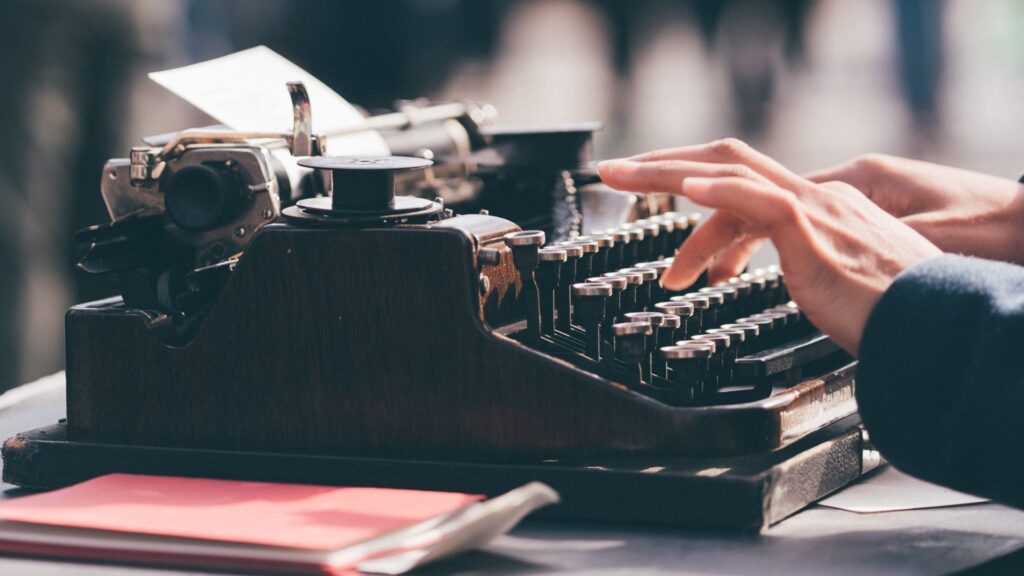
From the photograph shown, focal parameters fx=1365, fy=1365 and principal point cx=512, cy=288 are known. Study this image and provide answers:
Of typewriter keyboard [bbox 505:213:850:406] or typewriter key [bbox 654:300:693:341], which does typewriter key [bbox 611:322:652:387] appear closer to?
typewriter keyboard [bbox 505:213:850:406]

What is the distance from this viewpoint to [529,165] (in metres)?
1.87

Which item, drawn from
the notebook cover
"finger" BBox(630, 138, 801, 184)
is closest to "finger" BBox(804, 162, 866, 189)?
"finger" BBox(630, 138, 801, 184)

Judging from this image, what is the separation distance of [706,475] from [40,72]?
6.76 feet

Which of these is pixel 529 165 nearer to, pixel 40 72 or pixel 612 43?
pixel 40 72

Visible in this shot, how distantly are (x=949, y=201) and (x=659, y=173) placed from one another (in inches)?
16.9

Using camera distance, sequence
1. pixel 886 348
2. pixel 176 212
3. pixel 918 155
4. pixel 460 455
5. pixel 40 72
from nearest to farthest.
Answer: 1. pixel 886 348
2. pixel 460 455
3. pixel 176 212
4. pixel 40 72
5. pixel 918 155

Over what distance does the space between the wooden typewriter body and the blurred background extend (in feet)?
5.16

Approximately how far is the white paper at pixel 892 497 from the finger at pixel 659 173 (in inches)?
11.5

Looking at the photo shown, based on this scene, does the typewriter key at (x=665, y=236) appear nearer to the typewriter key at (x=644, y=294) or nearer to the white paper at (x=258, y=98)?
the typewriter key at (x=644, y=294)

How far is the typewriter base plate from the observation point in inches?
43.0

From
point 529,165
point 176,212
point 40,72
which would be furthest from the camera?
point 40,72

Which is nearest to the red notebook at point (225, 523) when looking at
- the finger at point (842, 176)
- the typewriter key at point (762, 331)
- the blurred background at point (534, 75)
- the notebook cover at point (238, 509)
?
the notebook cover at point (238, 509)

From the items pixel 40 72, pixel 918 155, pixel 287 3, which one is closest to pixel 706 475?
pixel 40 72

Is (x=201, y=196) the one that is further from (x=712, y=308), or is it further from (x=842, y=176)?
(x=842, y=176)
